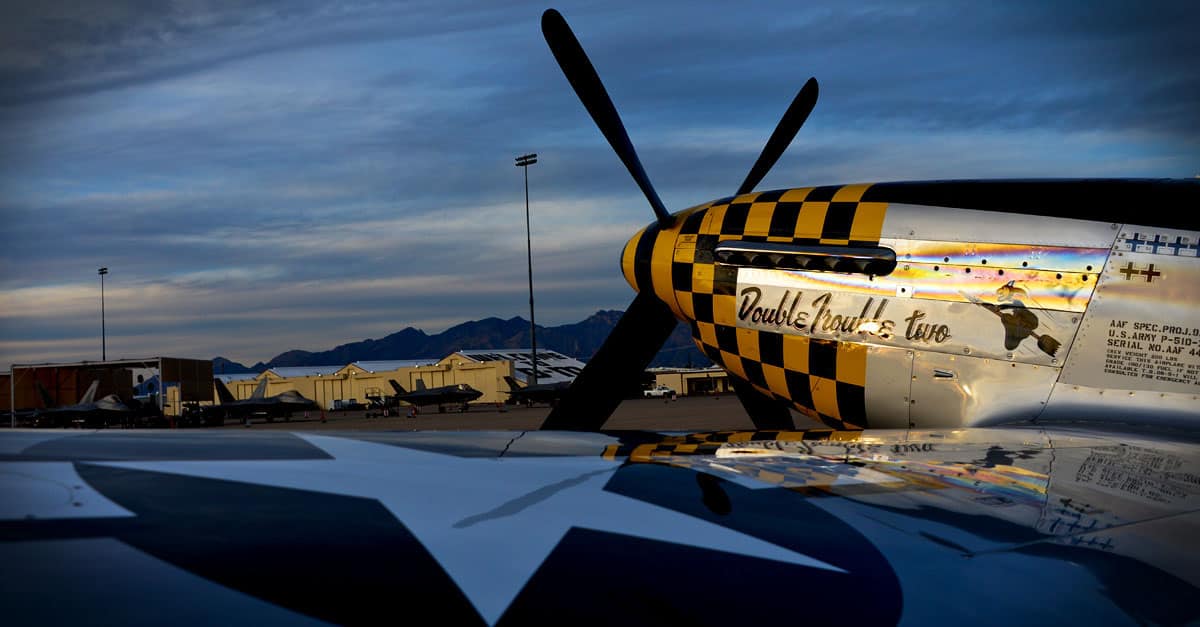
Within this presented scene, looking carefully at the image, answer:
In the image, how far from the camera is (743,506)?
2.21 meters

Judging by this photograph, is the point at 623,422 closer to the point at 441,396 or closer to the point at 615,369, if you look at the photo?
the point at 615,369

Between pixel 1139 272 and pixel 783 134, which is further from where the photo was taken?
pixel 783 134

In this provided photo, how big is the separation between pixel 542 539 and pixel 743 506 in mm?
646

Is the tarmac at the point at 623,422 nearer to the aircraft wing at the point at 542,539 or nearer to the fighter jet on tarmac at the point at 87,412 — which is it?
the aircraft wing at the point at 542,539

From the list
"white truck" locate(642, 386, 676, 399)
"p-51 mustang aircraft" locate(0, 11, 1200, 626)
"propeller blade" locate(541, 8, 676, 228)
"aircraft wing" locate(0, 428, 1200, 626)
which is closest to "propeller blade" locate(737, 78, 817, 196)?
"propeller blade" locate(541, 8, 676, 228)

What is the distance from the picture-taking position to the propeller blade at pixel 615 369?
775cm

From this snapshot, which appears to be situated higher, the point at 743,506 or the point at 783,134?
the point at 783,134

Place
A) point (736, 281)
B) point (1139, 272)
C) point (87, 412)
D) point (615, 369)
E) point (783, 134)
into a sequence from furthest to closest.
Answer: point (87, 412) → point (783, 134) → point (615, 369) → point (736, 281) → point (1139, 272)

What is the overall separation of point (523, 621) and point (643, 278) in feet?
19.9

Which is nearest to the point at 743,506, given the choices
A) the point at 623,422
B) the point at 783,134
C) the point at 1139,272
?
the point at 1139,272

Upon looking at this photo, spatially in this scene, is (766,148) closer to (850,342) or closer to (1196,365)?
(850,342)

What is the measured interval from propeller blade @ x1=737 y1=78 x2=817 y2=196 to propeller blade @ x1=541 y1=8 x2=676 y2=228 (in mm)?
1829

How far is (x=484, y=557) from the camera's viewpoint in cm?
162

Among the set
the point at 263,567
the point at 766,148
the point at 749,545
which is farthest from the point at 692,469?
the point at 766,148
